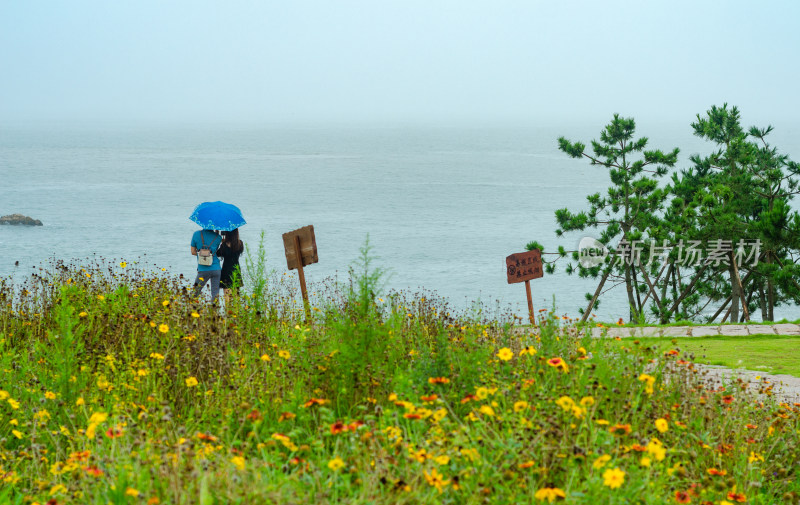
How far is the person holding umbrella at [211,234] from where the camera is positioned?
897 cm

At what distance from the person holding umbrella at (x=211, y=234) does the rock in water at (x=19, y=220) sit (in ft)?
114

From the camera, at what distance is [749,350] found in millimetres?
9125

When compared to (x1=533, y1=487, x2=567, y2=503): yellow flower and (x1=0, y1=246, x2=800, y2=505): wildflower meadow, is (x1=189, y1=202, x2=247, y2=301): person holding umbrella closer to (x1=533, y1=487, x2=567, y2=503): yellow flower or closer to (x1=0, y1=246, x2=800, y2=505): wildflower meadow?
(x1=0, y1=246, x2=800, y2=505): wildflower meadow

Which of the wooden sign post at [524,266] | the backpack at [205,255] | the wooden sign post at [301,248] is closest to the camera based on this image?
the wooden sign post at [301,248]

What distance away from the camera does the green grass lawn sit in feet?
26.5

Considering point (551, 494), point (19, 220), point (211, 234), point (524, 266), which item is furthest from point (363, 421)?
point (19, 220)

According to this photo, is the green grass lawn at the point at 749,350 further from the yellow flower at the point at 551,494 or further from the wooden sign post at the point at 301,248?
the yellow flower at the point at 551,494

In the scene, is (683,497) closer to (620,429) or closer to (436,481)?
(620,429)

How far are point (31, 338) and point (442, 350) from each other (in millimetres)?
3798

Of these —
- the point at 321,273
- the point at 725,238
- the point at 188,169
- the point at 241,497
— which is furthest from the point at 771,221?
the point at 188,169

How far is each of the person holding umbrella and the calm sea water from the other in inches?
159

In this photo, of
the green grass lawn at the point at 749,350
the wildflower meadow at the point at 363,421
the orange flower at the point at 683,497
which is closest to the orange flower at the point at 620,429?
the wildflower meadow at the point at 363,421

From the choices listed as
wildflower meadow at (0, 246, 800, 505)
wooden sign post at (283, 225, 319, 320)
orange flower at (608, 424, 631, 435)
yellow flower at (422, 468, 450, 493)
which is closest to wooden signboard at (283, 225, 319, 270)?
wooden sign post at (283, 225, 319, 320)

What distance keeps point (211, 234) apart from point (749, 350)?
6.85m
